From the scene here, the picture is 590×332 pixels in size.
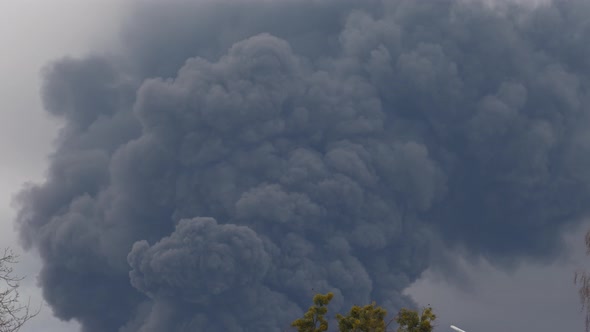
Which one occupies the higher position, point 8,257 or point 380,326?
point 380,326

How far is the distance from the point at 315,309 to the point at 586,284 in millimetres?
7568

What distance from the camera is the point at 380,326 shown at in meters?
27.0

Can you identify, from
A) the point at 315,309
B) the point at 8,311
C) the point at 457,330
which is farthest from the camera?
the point at 315,309

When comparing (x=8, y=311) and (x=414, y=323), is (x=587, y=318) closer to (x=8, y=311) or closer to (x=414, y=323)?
(x=414, y=323)

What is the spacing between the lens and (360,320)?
26922 mm

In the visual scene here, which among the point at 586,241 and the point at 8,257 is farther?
the point at 586,241

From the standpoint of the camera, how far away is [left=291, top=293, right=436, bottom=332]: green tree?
26.1 meters

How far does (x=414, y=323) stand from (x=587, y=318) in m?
5.58

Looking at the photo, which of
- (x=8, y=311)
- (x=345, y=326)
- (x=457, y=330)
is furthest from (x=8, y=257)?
(x=345, y=326)

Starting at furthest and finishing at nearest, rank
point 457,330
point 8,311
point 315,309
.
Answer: point 315,309, point 457,330, point 8,311

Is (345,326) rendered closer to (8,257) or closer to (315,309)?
(315,309)

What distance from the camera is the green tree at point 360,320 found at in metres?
26.1

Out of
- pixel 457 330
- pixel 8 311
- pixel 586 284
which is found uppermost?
pixel 586 284

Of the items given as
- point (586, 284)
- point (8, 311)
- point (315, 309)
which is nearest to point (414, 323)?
point (315, 309)
